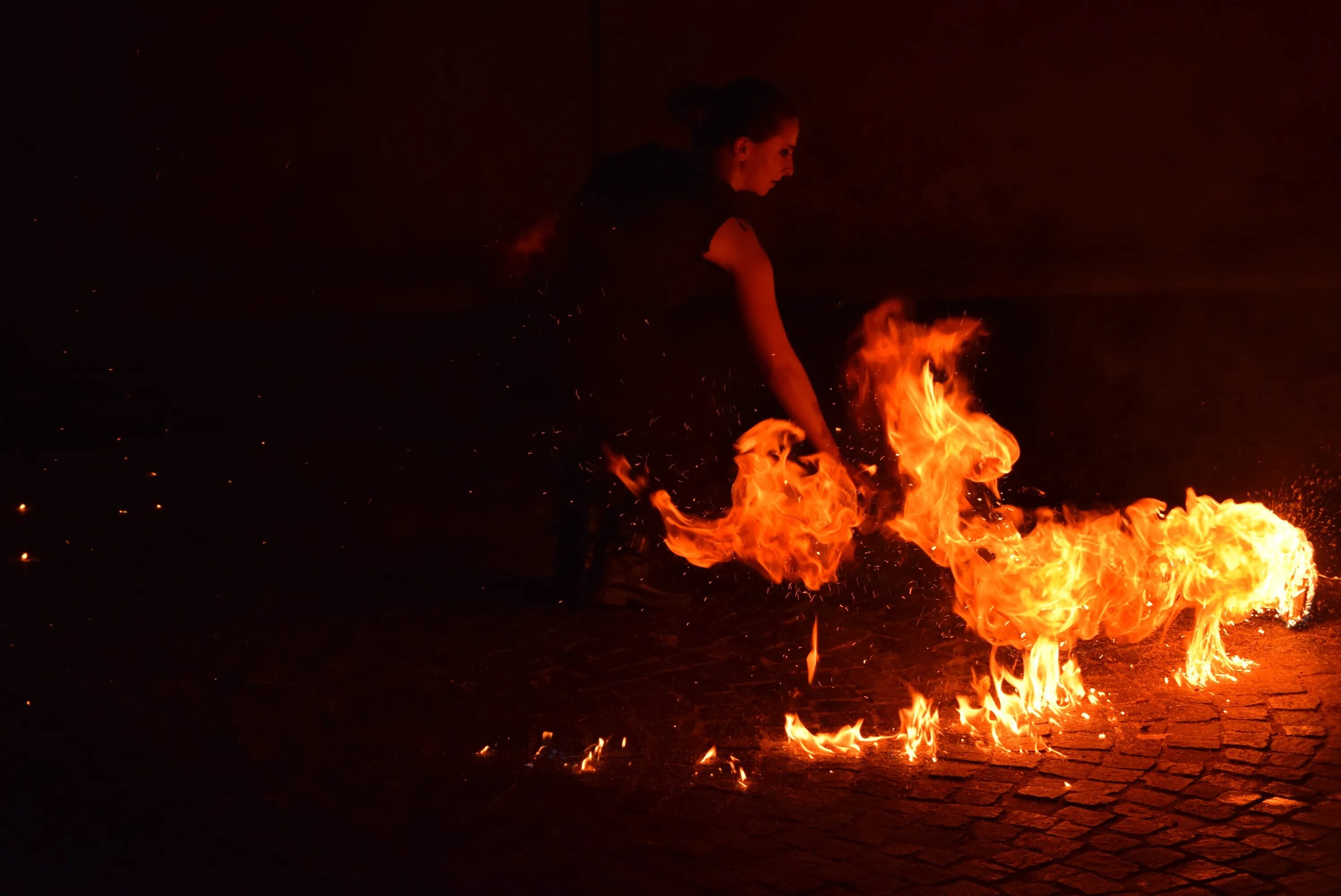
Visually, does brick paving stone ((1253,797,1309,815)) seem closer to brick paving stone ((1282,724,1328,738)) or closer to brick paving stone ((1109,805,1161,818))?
brick paving stone ((1109,805,1161,818))

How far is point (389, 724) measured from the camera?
4.65 metres

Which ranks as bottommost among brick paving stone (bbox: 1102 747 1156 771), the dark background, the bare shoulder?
brick paving stone (bbox: 1102 747 1156 771)

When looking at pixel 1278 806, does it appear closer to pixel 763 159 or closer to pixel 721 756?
pixel 721 756

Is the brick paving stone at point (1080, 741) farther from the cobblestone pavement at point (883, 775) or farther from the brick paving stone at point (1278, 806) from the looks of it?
the brick paving stone at point (1278, 806)

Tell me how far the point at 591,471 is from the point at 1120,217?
5945 millimetres

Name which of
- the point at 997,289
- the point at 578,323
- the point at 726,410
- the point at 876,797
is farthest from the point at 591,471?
the point at 997,289

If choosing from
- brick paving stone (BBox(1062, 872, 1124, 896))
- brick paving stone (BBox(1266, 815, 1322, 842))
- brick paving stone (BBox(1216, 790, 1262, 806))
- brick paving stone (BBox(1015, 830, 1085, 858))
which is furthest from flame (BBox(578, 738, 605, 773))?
brick paving stone (BBox(1266, 815, 1322, 842))

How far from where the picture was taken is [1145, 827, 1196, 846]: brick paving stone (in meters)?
3.61

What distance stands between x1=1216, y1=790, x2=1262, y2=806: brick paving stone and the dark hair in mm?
2994

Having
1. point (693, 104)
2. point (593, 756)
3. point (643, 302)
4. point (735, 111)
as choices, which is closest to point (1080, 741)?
point (593, 756)

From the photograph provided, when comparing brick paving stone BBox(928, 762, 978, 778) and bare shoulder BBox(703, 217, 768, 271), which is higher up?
bare shoulder BBox(703, 217, 768, 271)

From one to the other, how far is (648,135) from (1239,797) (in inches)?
296

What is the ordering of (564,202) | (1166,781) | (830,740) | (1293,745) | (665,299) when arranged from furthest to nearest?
1. (564,202)
2. (665,299)
3. (830,740)
4. (1293,745)
5. (1166,781)

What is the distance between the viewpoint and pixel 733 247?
5.48 metres
